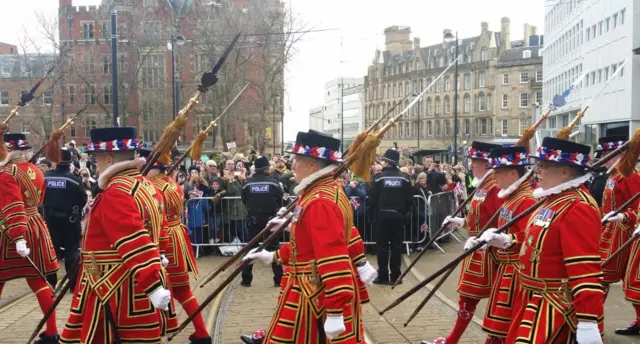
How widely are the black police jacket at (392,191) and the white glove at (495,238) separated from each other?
5154 millimetres

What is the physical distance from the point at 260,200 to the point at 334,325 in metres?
6.24

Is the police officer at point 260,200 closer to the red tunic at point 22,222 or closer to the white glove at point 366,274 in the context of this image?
the red tunic at point 22,222

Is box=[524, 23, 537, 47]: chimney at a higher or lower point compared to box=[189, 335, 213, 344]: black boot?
higher

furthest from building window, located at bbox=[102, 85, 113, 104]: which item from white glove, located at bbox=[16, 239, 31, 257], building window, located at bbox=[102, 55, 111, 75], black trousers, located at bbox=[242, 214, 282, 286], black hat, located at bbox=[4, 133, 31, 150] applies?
white glove, located at bbox=[16, 239, 31, 257]

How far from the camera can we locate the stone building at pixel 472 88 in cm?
7956

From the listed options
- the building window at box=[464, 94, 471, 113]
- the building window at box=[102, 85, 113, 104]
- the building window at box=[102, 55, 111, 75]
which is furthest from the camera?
the building window at box=[464, 94, 471, 113]

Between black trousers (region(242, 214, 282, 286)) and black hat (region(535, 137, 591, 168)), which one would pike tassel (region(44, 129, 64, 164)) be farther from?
black hat (region(535, 137, 591, 168))

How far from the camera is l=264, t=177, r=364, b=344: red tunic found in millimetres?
4238

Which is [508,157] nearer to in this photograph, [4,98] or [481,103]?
[4,98]

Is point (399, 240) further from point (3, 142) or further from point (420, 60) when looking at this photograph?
point (420, 60)

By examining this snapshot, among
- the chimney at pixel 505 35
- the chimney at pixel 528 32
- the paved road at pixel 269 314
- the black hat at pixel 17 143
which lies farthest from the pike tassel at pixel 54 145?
the chimney at pixel 528 32

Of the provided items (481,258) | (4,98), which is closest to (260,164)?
(481,258)

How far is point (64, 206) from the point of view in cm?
972

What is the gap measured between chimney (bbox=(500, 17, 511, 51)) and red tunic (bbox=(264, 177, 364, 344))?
8346 cm
